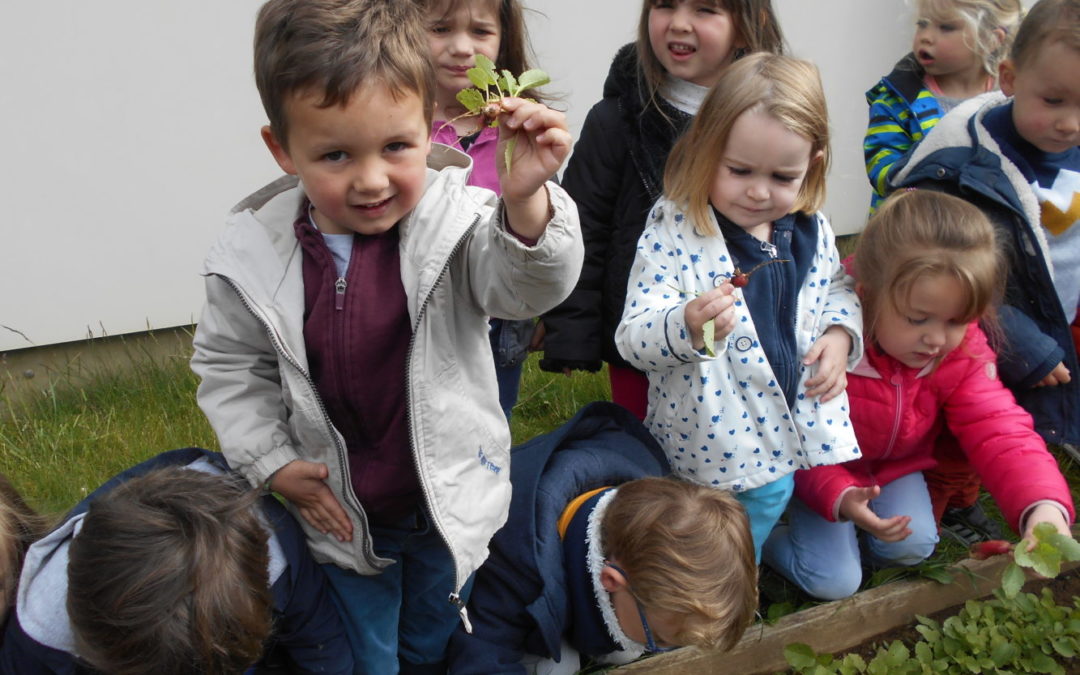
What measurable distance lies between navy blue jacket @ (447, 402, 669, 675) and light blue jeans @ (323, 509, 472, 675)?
0.07 meters

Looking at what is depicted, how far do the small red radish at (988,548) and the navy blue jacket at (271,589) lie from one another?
5.55 feet

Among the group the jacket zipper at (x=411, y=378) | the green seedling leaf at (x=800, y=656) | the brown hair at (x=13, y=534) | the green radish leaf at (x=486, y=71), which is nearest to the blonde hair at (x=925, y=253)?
the green seedling leaf at (x=800, y=656)

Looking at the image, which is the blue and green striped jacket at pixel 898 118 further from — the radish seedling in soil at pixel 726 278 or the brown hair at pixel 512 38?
the brown hair at pixel 512 38

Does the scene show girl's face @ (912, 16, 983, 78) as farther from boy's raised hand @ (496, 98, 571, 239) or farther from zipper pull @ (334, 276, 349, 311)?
zipper pull @ (334, 276, 349, 311)

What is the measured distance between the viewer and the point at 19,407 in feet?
12.6

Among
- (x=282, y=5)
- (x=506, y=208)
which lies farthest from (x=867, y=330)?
(x=282, y=5)

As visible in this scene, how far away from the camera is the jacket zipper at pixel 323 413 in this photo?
187cm

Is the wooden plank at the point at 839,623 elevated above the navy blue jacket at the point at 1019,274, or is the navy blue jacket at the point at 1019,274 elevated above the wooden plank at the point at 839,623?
the navy blue jacket at the point at 1019,274

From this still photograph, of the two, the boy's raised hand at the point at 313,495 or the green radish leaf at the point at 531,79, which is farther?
the boy's raised hand at the point at 313,495

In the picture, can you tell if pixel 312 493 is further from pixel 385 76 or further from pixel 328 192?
pixel 385 76

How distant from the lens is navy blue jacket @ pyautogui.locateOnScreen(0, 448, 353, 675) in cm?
185

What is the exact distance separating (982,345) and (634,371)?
1.00m

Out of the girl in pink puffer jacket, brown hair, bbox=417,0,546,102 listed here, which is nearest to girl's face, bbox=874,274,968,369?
the girl in pink puffer jacket

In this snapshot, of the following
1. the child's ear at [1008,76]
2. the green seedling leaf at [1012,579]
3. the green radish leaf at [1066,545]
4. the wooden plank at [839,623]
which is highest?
the child's ear at [1008,76]
